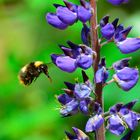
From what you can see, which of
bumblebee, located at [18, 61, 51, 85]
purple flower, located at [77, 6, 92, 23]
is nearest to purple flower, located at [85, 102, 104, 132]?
purple flower, located at [77, 6, 92, 23]

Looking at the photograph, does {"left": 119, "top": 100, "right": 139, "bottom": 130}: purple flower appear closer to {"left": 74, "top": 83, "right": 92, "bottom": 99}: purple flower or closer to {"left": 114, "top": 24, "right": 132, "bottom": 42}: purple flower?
{"left": 74, "top": 83, "right": 92, "bottom": 99}: purple flower

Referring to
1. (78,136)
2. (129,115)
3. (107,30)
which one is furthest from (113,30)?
(78,136)

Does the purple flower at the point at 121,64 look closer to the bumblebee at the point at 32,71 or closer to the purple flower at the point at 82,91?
the purple flower at the point at 82,91

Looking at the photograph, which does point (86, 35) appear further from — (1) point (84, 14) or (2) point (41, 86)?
(2) point (41, 86)

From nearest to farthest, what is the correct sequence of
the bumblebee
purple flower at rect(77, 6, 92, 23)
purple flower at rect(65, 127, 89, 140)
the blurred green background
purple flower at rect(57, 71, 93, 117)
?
purple flower at rect(77, 6, 92, 23), purple flower at rect(57, 71, 93, 117), purple flower at rect(65, 127, 89, 140), the bumblebee, the blurred green background

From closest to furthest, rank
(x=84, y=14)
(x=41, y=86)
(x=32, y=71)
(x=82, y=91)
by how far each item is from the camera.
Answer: (x=84, y=14) → (x=82, y=91) → (x=32, y=71) → (x=41, y=86)

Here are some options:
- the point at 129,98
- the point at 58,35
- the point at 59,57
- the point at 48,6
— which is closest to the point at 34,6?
the point at 48,6
